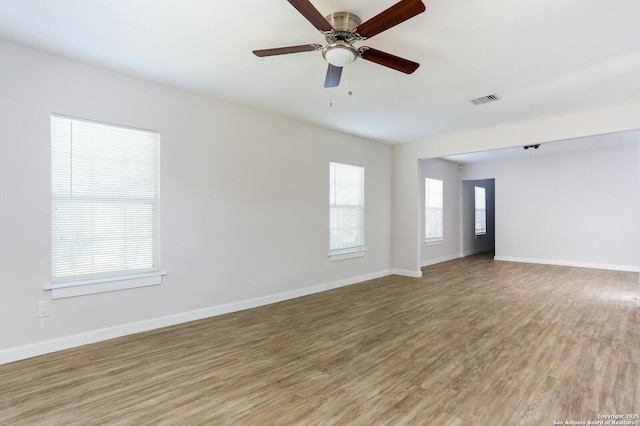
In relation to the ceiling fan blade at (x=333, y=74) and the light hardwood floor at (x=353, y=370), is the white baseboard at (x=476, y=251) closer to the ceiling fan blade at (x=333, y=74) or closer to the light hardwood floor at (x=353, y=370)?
the light hardwood floor at (x=353, y=370)

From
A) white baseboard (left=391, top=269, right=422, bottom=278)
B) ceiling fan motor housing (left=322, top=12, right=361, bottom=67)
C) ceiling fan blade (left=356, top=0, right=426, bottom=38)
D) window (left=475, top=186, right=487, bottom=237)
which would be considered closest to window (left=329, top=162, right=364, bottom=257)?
white baseboard (left=391, top=269, right=422, bottom=278)

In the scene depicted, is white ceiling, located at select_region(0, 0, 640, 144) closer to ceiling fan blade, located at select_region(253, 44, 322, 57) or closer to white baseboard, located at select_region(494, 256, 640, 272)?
ceiling fan blade, located at select_region(253, 44, 322, 57)

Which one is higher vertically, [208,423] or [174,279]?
[174,279]

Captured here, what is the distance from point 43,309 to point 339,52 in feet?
11.1

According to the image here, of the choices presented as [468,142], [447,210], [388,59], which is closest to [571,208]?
[447,210]

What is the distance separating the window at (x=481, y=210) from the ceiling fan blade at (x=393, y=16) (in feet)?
30.1

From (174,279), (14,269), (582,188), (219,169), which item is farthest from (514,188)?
(14,269)

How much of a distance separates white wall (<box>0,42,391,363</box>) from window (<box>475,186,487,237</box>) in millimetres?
5791

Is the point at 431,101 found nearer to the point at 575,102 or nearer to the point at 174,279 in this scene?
the point at 575,102

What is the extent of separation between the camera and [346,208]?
237 inches

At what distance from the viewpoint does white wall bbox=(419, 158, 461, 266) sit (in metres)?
7.99

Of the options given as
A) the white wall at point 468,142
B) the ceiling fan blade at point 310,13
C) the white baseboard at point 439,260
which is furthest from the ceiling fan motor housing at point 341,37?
the white baseboard at point 439,260

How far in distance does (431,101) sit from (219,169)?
280cm

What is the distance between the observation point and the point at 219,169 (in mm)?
4152
